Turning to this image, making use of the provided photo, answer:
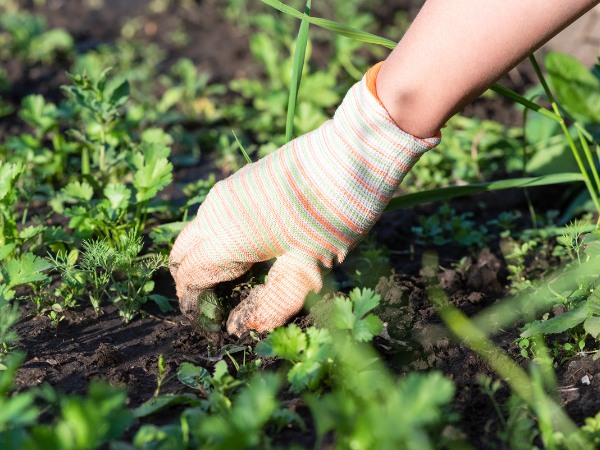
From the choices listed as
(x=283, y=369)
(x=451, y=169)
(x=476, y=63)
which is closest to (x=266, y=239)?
(x=283, y=369)

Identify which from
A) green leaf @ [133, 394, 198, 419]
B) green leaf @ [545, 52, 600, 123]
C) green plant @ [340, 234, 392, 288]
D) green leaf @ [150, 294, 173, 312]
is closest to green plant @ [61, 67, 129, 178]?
green leaf @ [150, 294, 173, 312]

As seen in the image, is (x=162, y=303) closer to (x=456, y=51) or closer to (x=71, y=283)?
(x=71, y=283)

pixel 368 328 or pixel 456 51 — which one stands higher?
pixel 456 51

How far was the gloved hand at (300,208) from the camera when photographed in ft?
4.22

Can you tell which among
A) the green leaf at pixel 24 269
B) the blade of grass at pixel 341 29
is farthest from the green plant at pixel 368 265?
the green leaf at pixel 24 269

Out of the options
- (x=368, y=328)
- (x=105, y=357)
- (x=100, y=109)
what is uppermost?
(x=100, y=109)

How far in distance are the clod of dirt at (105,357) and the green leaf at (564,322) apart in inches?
42.3

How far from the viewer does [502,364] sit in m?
1.29

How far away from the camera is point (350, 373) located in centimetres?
108

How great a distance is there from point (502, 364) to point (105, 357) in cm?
103

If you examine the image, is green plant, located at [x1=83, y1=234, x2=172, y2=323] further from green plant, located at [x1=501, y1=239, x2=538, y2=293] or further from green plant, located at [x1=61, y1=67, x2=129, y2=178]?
green plant, located at [x1=501, y1=239, x2=538, y2=293]

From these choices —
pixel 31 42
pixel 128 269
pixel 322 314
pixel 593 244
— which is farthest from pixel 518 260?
pixel 31 42

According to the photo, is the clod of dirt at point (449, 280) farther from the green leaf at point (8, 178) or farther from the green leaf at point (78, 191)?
the green leaf at point (8, 178)

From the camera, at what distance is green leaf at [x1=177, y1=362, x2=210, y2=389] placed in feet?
4.01
